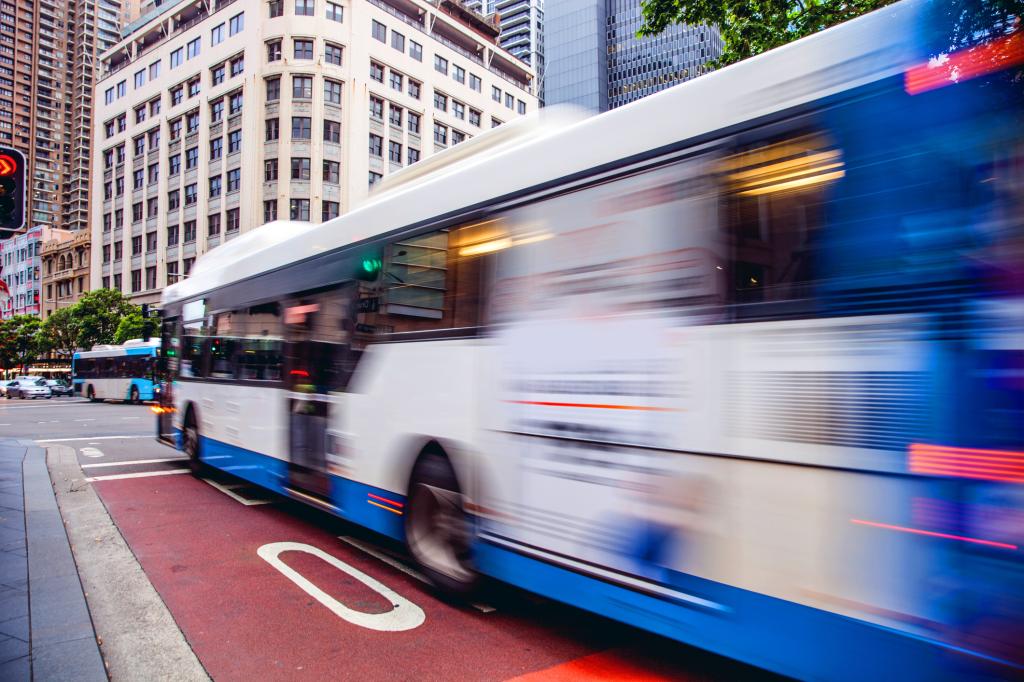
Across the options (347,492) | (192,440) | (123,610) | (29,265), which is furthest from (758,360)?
(29,265)

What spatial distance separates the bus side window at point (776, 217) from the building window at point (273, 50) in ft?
A: 188

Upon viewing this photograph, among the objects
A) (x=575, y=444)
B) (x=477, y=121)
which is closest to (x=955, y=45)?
A: (x=575, y=444)

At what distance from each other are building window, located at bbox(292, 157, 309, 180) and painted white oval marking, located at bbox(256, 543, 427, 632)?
1967 inches

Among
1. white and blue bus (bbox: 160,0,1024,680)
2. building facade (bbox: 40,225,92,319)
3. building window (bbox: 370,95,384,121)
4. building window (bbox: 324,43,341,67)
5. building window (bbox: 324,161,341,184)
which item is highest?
building window (bbox: 324,43,341,67)

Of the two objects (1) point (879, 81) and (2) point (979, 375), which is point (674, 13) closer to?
(1) point (879, 81)

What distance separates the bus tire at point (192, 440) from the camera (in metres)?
10.5

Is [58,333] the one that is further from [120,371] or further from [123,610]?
[123,610]

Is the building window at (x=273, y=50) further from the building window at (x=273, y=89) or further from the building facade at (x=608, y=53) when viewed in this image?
the building facade at (x=608, y=53)

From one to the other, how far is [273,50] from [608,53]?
250 feet

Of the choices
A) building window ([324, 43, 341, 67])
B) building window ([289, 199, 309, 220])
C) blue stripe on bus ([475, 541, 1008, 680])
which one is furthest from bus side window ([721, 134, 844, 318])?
building window ([324, 43, 341, 67])

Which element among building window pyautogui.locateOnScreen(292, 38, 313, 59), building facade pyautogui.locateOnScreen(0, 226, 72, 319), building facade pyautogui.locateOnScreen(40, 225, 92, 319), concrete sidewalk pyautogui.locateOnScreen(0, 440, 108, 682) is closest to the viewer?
concrete sidewalk pyautogui.locateOnScreen(0, 440, 108, 682)

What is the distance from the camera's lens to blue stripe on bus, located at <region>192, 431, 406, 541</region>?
5547 millimetres

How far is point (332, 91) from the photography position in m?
53.5

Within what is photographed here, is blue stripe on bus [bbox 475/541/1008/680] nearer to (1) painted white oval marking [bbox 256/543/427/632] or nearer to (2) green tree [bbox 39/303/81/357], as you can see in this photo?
(1) painted white oval marking [bbox 256/543/427/632]
